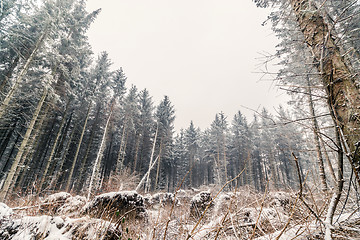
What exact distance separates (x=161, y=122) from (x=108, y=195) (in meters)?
18.9

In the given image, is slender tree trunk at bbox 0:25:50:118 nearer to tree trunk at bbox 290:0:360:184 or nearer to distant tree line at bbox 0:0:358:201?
distant tree line at bbox 0:0:358:201

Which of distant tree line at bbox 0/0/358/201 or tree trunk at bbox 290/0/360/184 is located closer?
tree trunk at bbox 290/0/360/184

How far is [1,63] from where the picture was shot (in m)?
13.5

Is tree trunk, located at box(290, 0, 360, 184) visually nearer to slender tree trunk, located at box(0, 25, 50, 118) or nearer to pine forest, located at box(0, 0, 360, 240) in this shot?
pine forest, located at box(0, 0, 360, 240)

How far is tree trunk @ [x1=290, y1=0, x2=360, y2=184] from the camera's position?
135 cm

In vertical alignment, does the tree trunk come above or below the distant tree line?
below

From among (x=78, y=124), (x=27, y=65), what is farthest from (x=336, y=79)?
(x=78, y=124)

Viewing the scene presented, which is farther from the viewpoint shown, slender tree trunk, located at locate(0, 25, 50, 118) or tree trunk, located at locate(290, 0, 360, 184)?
slender tree trunk, located at locate(0, 25, 50, 118)

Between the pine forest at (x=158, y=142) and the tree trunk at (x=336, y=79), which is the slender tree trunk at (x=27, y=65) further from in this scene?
the tree trunk at (x=336, y=79)

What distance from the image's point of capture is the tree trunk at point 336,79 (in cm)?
135

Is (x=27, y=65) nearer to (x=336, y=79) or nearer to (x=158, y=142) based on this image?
(x=336, y=79)

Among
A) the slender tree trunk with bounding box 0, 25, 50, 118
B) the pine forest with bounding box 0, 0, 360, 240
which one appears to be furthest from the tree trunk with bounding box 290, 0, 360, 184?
the slender tree trunk with bounding box 0, 25, 50, 118

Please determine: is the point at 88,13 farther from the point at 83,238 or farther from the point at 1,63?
the point at 83,238

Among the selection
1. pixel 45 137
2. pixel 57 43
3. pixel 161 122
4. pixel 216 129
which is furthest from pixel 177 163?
pixel 57 43
